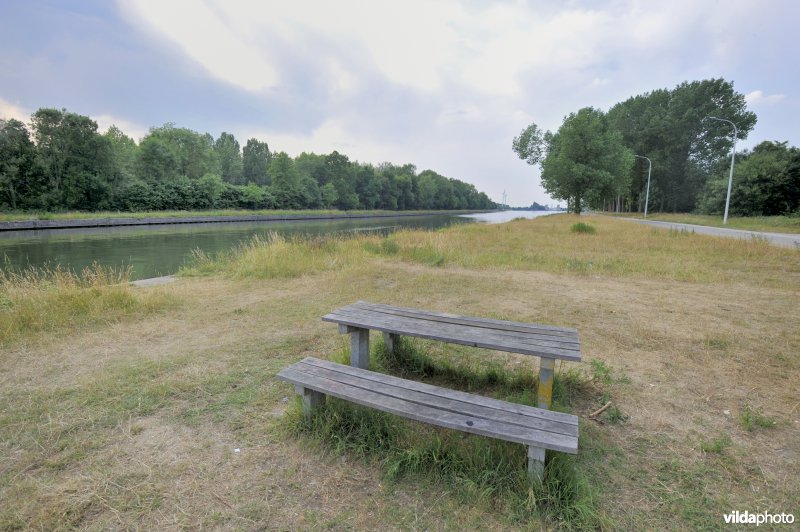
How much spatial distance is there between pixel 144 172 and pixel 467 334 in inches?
2102

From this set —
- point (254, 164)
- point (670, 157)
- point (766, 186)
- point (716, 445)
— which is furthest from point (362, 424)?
point (254, 164)

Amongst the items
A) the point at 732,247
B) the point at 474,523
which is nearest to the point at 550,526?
the point at 474,523

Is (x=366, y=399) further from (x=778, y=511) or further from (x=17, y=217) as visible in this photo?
(x=17, y=217)

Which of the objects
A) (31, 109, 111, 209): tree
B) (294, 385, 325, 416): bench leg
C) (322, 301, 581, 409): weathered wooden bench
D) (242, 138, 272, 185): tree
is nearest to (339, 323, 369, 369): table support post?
(322, 301, 581, 409): weathered wooden bench

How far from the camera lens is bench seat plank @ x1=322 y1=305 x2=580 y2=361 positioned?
7.99ft

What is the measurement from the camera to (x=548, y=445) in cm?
174

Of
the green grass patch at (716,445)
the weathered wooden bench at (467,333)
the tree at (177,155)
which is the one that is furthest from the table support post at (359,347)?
the tree at (177,155)

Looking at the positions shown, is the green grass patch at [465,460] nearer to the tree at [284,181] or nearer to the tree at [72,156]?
the tree at [72,156]

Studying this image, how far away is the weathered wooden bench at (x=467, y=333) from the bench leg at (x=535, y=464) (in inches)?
25.7

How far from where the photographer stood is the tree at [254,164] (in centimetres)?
7062

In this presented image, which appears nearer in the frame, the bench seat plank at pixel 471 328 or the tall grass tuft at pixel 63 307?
the bench seat plank at pixel 471 328

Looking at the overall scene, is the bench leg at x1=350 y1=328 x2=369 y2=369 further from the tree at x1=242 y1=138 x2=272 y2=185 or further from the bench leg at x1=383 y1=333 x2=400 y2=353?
the tree at x1=242 y1=138 x2=272 y2=185

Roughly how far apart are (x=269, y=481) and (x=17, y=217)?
37.1 metres

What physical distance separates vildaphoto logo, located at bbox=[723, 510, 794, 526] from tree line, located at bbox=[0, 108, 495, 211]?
44.8m
